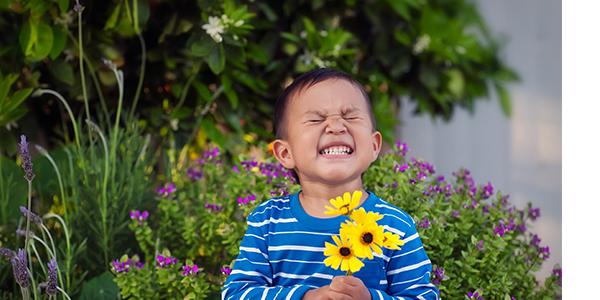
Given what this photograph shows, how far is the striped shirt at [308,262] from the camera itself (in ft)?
5.82

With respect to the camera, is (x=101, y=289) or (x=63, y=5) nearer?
(x=101, y=289)

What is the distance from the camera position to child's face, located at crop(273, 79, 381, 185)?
5.96 ft

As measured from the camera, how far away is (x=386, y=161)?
2707mm

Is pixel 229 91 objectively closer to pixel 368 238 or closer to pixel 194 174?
pixel 194 174

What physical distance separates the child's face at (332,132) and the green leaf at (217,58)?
1.31 meters

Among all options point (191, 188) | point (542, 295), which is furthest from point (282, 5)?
point (542, 295)

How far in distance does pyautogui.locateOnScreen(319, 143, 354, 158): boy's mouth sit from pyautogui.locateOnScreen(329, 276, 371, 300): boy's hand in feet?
0.91

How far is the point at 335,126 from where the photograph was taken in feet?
5.93

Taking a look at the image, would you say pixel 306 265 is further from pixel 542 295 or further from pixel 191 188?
pixel 191 188

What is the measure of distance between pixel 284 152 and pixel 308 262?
27 cm

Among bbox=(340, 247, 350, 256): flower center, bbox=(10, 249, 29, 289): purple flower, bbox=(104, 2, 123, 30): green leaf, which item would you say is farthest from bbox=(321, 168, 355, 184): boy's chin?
bbox=(104, 2, 123, 30): green leaf

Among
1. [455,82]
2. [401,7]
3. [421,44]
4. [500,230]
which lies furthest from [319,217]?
[455,82]

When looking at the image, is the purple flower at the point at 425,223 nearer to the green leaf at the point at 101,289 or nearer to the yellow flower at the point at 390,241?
the yellow flower at the point at 390,241

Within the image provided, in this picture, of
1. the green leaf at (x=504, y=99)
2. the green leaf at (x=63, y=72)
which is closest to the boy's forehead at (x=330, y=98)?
the green leaf at (x=63, y=72)
